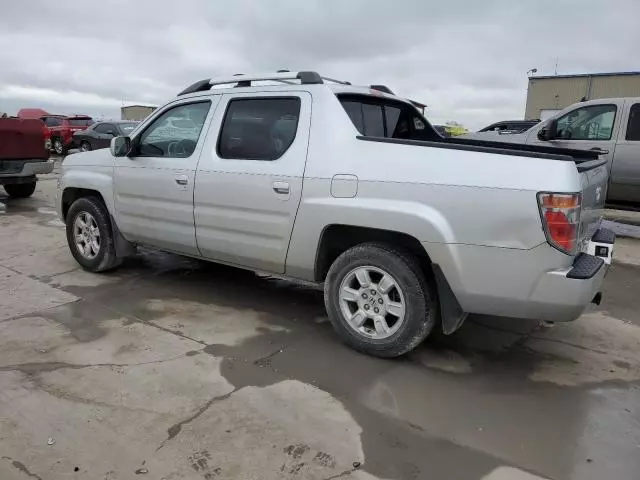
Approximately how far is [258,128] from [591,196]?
7.89 feet

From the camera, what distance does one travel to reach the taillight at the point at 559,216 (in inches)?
114

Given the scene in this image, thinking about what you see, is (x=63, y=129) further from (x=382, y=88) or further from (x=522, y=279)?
(x=522, y=279)

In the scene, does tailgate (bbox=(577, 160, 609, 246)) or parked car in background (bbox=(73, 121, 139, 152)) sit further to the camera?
parked car in background (bbox=(73, 121, 139, 152))

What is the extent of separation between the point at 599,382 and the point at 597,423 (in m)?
0.56

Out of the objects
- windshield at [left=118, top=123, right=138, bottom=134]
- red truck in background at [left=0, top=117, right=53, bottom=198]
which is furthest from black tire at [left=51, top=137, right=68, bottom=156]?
red truck in background at [left=0, top=117, right=53, bottom=198]

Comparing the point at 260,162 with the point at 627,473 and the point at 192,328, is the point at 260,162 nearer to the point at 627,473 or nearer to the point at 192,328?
the point at 192,328

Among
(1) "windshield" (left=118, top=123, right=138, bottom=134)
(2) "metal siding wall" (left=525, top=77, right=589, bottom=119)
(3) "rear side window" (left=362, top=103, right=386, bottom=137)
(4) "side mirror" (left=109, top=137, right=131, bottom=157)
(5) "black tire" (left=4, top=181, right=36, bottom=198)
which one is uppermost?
(2) "metal siding wall" (left=525, top=77, right=589, bottom=119)

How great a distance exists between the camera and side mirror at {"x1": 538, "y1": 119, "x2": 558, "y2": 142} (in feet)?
27.1

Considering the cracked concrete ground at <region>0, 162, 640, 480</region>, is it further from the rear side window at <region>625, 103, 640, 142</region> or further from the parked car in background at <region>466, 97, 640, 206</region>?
the rear side window at <region>625, 103, 640, 142</region>

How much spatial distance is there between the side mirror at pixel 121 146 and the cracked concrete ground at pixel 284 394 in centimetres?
128

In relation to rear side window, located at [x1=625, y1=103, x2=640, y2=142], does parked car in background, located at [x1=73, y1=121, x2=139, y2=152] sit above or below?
below

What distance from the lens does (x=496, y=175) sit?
3021 millimetres

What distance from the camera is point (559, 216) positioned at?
2.92m

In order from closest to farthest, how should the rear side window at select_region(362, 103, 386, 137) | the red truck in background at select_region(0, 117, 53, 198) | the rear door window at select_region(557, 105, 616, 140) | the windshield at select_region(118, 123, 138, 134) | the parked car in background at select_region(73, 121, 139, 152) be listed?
the rear side window at select_region(362, 103, 386, 137), the rear door window at select_region(557, 105, 616, 140), the red truck in background at select_region(0, 117, 53, 198), the windshield at select_region(118, 123, 138, 134), the parked car in background at select_region(73, 121, 139, 152)
